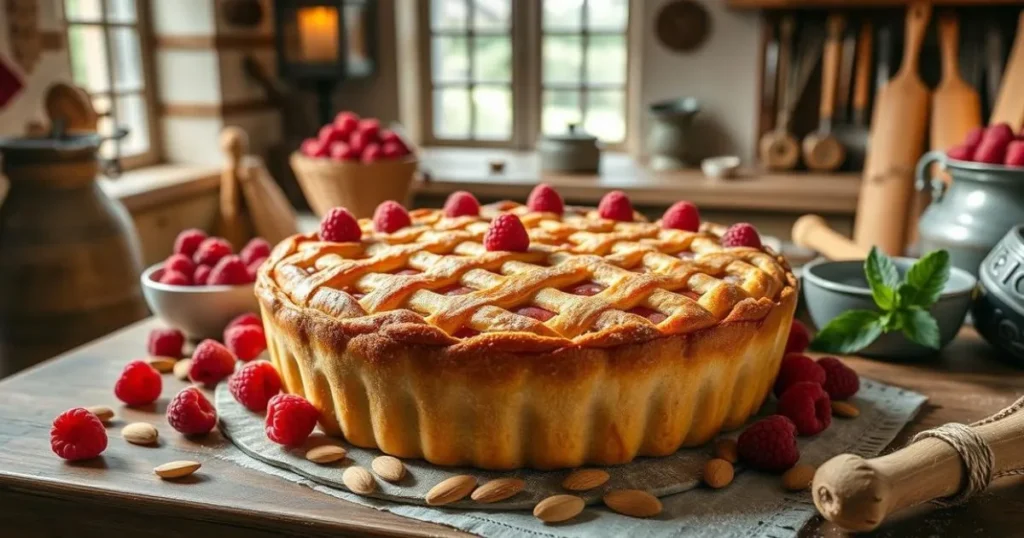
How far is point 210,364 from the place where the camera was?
126 centimetres

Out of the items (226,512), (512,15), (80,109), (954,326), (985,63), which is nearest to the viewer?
(226,512)

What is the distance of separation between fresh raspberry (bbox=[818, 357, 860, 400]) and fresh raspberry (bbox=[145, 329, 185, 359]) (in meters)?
0.90

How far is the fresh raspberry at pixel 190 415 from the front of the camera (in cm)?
108

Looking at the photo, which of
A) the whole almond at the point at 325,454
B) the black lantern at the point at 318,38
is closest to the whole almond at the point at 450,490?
the whole almond at the point at 325,454

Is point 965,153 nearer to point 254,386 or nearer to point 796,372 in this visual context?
point 796,372

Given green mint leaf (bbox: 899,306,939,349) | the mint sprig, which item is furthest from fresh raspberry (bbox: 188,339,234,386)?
green mint leaf (bbox: 899,306,939,349)

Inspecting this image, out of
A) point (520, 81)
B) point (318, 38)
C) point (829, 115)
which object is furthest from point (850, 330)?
point (520, 81)

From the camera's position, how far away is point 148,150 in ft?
10.8

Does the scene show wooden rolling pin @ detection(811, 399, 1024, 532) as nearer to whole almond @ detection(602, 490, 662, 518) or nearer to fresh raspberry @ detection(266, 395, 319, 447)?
whole almond @ detection(602, 490, 662, 518)

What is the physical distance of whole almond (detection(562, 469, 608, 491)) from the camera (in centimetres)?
96

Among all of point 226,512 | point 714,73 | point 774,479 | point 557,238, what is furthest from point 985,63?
point 226,512

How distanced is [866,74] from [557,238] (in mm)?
2294

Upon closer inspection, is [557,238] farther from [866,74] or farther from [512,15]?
[512,15]

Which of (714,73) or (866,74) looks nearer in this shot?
(866,74)
